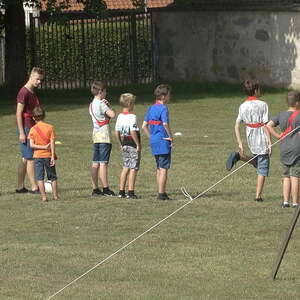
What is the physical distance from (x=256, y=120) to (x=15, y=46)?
56.2 feet

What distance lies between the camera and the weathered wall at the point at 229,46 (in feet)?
105

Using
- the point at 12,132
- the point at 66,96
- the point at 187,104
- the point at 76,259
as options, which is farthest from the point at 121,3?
the point at 76,259

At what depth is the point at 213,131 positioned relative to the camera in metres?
23.5

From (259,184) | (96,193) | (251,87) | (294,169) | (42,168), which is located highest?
(251,87)

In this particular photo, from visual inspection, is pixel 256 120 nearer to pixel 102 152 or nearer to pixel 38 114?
pixel 102 152

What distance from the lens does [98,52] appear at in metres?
35.3

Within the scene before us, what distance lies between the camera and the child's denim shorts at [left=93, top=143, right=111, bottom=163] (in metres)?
15.5

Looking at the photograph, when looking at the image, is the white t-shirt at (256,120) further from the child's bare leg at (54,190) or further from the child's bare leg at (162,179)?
the child's bare leg at (54,190)

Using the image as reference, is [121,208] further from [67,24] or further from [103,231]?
[67,24]

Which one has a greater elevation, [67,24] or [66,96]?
[67,24]

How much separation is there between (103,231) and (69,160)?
6617mm

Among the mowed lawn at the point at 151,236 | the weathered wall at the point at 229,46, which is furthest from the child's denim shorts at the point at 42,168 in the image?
the weathered wall at the point at 229,46

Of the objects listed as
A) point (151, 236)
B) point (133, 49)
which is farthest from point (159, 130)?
point (133, 49)

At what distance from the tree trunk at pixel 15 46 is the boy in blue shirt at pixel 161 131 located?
16.4m
